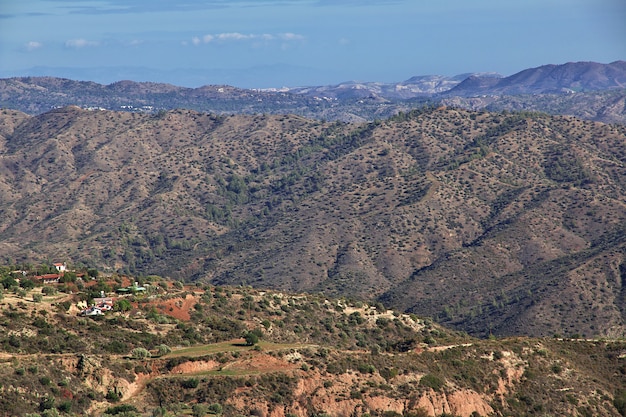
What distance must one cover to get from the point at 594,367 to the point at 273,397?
30726 millimetres

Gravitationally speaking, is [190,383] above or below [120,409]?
above

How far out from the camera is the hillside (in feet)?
218

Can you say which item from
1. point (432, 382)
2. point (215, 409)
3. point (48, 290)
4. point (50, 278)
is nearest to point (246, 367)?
point (215, 409)

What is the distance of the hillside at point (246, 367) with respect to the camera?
66.3 m

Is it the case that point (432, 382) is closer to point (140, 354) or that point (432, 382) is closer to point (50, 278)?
point (140, 354)

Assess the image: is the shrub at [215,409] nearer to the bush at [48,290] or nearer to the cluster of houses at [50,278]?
the bush at [48,290]

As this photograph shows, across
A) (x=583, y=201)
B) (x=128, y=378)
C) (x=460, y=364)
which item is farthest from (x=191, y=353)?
(x=583, y=201)

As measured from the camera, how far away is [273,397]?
67875 mm

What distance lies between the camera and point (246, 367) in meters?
72.1

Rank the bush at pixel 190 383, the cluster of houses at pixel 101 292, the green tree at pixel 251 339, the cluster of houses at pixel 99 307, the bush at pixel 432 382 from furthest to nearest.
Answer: the cluster of houses at pixel 101 292 → the cluster of houses at pixel 99 307 → the green tree at pixel 251 339 → the bush at pixel 432 382 → the bush at pixel 190 383

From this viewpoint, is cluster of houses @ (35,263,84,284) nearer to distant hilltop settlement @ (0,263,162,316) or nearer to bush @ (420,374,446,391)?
distant hilltop settlement @ (0,263,162,316)

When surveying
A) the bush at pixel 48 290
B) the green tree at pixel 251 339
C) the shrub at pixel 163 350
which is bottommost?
the green tree at pixel 251 339

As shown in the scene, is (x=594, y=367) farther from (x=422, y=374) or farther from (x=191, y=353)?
(x=191, y=353)

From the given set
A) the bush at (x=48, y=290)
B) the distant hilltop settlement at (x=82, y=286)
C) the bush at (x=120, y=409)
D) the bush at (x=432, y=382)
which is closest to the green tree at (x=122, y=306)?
the distant hilltop settlement at (x=82, y=286)
